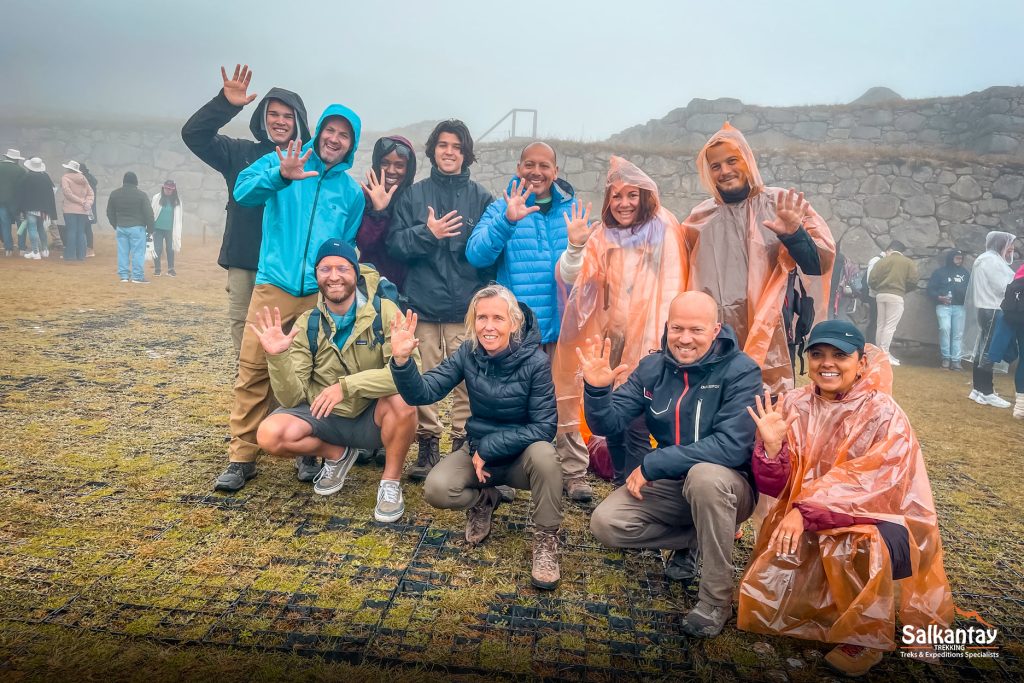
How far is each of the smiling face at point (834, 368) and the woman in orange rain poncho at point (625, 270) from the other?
Answer: 880 mm

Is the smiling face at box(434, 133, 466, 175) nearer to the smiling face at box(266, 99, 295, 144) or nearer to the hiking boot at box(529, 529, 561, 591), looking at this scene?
the smiling face at box(266, 99, 295, 144)

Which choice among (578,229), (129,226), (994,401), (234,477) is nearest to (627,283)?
(578,229)

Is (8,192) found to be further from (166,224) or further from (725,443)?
(725,443)

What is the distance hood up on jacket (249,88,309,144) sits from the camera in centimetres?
343

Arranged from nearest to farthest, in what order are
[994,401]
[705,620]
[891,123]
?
[705,620]
[994,401]
[891,123]

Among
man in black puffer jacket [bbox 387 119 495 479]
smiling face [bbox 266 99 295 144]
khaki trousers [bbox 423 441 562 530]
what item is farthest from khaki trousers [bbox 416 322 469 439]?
smiling face [bbox 266 99 295 144]

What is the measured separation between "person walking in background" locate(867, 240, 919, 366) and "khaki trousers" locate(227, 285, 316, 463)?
8547mm

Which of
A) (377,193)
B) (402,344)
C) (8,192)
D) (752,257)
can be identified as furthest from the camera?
(8,192)

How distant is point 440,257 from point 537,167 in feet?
2.51

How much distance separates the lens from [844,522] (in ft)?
Answer: 6.90

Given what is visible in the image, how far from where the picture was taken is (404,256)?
3500 mm

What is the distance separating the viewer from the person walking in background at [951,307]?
896cm

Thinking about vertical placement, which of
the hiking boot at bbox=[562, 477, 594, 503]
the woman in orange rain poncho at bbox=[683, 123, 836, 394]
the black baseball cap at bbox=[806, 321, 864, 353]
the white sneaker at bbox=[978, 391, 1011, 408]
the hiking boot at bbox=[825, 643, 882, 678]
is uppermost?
the woman in orange rain poncho at bbox=[683, 123, 836, 394]

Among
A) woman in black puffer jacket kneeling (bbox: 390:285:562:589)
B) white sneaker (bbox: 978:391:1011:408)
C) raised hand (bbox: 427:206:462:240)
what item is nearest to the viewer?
woman in black puffer jacket kneeling (bbox: 390:285:562:589)
